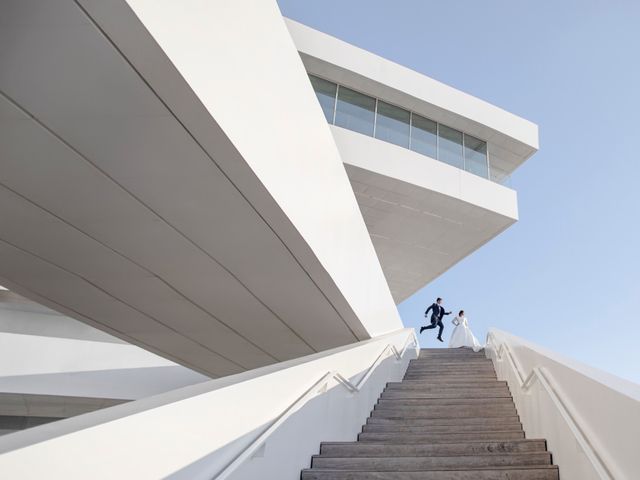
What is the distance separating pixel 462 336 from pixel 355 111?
6.88 m

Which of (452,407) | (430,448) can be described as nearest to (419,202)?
(452,407)

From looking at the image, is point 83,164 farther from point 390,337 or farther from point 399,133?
point 399,133

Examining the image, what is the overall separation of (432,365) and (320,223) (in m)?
6.40

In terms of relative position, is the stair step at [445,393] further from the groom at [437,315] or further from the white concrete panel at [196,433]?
the groom at [437,315]

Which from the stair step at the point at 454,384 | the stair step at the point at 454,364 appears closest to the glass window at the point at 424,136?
the stair step at the point at 454,364

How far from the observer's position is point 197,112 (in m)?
3.81

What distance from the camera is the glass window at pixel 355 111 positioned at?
42.8ft

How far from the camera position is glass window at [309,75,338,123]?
42.7ft

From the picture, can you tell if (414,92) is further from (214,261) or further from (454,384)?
(214,261)

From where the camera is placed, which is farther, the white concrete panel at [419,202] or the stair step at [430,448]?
the white concrete panel at [419,202]

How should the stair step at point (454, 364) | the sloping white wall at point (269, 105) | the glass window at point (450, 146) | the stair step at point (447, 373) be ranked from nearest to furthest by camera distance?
the sloping white wall at point (269, 105) < the stair step at point (447, 373) < the stair step at point (454, 364) < the glass window at point (450, 146)

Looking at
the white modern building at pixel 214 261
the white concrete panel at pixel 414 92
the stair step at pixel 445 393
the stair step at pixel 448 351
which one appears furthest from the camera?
the white concrete panel at pixel 414 92

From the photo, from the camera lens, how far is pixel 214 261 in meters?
6.51

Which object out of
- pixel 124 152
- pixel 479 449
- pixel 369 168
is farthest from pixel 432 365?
pixel 124 152
